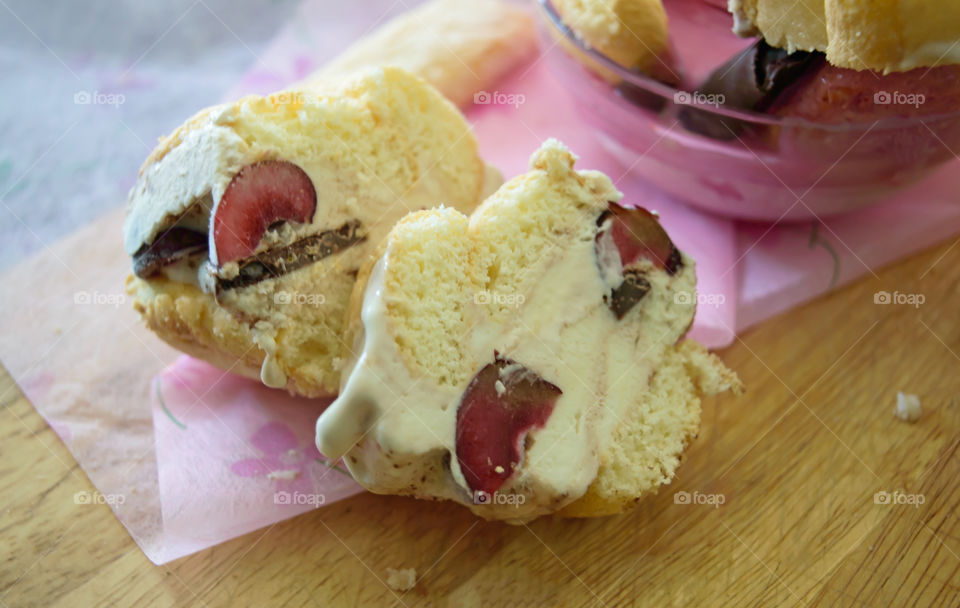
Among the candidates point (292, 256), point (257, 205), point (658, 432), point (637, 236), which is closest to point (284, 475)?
point (292, 256)

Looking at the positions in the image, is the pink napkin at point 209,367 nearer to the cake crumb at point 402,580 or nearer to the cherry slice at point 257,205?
the cake crumb at point 402,580

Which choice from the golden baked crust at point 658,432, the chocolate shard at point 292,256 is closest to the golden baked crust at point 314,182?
the chocolate shard at point 292,256

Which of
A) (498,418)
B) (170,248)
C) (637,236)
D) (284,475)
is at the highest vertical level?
(170,248)

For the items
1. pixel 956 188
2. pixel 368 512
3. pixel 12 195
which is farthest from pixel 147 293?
pixel 956 188

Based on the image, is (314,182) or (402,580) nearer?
(402,580)

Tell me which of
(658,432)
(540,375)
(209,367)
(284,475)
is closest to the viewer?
(540,375)

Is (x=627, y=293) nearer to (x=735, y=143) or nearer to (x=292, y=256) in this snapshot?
(x=735, y=143)

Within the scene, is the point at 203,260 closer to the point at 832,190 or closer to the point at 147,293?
the point at 147,293
